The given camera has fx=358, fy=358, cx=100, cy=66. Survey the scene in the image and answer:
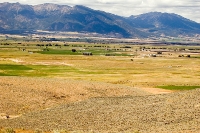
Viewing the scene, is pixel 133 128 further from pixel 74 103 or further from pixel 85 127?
pixel 74 103

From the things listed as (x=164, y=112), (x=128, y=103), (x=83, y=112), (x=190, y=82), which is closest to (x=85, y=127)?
(x=83, y=112)

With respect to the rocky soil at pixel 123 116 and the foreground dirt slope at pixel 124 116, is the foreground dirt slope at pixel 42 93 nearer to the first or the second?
the rocky soil at pixel 123 116

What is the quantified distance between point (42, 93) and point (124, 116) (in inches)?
949

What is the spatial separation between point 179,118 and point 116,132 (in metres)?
11.9

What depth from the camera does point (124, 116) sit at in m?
56.7

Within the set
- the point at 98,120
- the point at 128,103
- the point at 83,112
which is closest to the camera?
the point at 98,120

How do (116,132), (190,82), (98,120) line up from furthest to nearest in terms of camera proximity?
(190,82), (98,120), (116,132)

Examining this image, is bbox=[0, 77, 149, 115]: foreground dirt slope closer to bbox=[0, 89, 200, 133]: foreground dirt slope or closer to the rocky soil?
the rocky soil

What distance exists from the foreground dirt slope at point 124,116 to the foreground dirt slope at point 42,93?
443cm

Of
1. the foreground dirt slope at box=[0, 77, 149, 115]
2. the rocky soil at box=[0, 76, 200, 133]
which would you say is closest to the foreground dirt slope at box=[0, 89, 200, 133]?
the rocky soil at box=[0, 76, 200, 133]

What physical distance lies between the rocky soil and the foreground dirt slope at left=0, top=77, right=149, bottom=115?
12.3 ft

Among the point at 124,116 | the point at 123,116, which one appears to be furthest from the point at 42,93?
the point at 124,116

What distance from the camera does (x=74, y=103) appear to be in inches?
2746

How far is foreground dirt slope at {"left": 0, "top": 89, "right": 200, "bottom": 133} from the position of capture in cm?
4903
